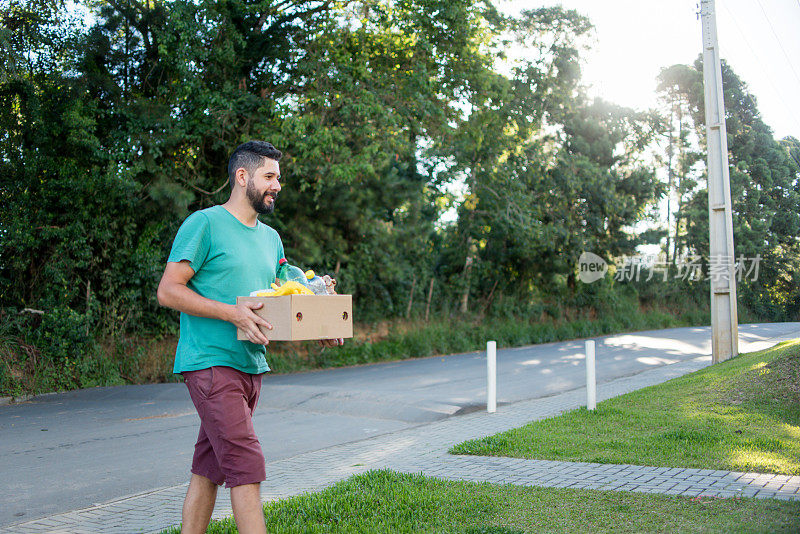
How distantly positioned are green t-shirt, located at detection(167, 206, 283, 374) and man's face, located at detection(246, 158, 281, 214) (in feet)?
0.47

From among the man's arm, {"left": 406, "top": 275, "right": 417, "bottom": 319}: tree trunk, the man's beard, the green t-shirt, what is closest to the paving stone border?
the green t-shirt

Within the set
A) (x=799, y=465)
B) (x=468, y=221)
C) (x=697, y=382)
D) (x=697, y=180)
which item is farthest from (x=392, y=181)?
(x=697, y=180)

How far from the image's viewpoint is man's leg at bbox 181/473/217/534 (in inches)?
147

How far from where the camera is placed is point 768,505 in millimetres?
4812

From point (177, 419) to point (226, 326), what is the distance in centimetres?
745

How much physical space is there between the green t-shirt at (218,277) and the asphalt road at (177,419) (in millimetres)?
3128

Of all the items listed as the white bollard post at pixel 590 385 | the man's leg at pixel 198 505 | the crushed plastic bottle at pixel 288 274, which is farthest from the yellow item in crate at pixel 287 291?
the white bollard post at pixel 590 385

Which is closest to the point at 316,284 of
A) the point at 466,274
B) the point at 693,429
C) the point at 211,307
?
the point at 211,307

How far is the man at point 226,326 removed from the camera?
3449mm

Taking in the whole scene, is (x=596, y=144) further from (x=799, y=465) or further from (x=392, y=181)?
(x=799, y=465)

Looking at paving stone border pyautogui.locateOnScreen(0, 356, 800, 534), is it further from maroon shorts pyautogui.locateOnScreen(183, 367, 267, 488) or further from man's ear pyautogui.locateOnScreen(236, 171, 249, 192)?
man's ear pyautogui.locateOnScreen(236, 171, 249, 192)

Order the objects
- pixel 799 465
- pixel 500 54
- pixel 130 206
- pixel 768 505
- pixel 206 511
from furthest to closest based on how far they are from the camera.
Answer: pixel 500 54 → pixel 130 206 → pixel 799 465 → pixel 768 505 → pixel 206 511

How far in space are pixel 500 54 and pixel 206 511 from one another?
664 inches

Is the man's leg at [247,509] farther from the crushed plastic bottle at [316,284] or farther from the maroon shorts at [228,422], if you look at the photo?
the crushed plastic bottle at [316,284]
